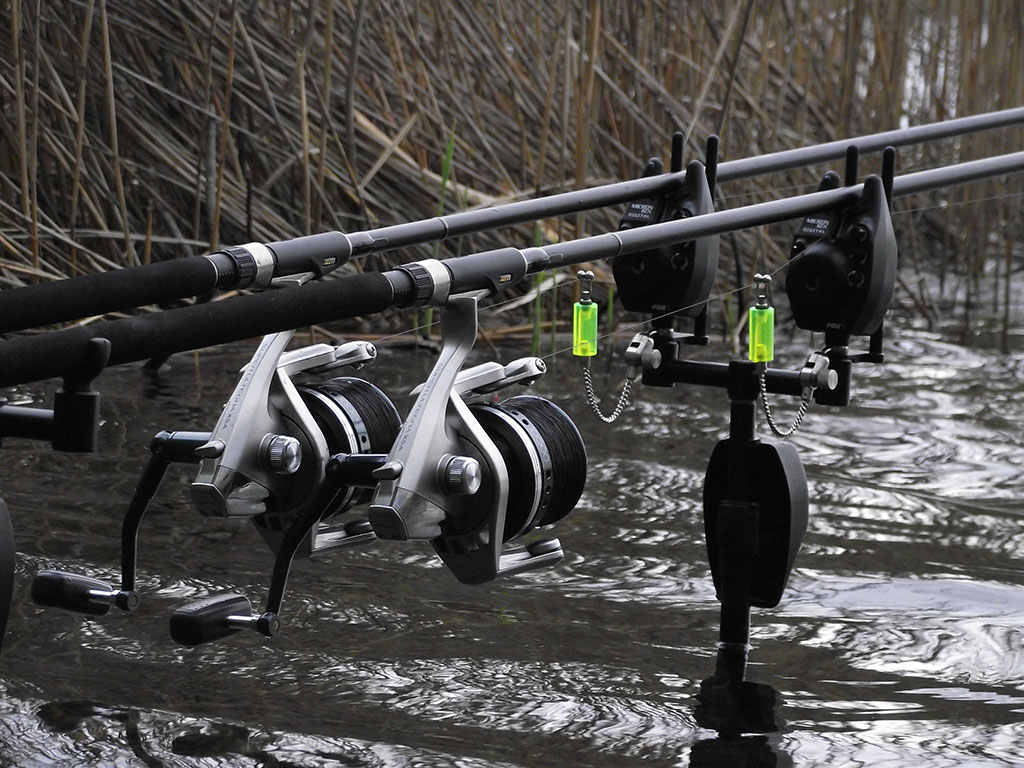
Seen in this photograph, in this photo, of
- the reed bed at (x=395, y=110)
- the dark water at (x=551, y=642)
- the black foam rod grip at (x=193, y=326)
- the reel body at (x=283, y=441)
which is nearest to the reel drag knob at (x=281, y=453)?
the reel body at (x=283, y=441)

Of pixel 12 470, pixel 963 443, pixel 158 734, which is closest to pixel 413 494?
pixel 158 734

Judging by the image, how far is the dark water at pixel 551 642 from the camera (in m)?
2.22

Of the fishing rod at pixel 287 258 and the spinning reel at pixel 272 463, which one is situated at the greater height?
the fishing rod at pixel 287 258

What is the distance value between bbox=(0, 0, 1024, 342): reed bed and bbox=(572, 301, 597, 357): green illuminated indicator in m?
2.13

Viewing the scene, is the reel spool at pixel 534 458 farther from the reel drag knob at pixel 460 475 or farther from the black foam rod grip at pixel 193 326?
the black foam rod grip at pixel 193 326

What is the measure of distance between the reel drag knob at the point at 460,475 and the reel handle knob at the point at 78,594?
1.45 feet

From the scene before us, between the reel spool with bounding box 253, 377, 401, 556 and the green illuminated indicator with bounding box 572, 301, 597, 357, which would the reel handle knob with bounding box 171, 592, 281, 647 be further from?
the green illuminated indicator with bounding box 572, 301, 597, 357

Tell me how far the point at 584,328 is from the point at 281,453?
0.49m

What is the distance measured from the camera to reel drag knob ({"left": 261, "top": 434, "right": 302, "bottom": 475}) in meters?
2.09

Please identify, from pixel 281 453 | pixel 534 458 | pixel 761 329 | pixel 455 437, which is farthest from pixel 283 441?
pixel 761 329

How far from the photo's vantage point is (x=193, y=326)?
1.74m

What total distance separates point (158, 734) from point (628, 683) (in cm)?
70

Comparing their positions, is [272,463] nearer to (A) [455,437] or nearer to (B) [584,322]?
(A) [455,437]

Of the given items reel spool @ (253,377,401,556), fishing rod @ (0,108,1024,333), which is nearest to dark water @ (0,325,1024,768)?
reel spool @ (253,377,401,556)
